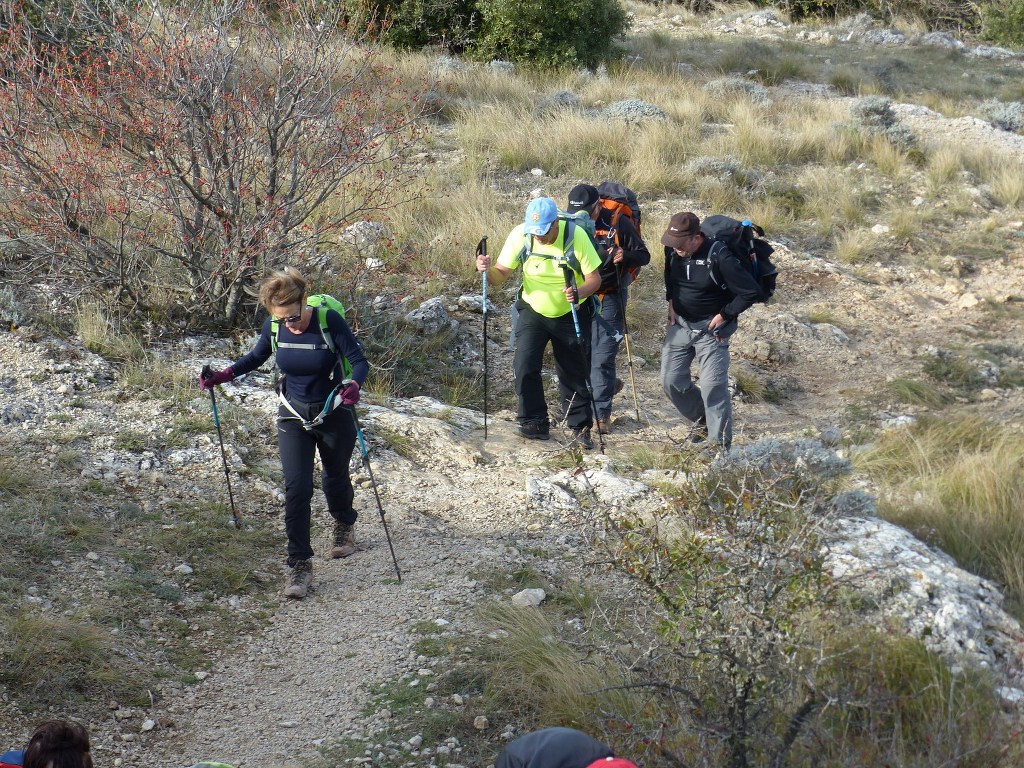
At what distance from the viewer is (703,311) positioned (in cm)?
644

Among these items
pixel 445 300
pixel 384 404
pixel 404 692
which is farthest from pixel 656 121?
pixel 404 692

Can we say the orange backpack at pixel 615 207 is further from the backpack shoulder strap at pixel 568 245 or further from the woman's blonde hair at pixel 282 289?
the woman's blonde hair at pixel 282 289

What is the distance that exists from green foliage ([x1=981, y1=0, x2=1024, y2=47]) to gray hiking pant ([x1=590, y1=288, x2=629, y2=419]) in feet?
66.6

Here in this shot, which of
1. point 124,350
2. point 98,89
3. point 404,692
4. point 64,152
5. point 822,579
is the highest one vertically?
point 98,89

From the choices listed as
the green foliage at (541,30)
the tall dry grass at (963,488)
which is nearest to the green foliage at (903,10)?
the green foliage at (541,30)

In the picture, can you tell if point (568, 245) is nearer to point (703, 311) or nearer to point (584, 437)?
point (703, 311)

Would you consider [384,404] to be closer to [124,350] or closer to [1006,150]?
[124,350]

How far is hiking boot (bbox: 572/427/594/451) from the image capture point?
7202mm

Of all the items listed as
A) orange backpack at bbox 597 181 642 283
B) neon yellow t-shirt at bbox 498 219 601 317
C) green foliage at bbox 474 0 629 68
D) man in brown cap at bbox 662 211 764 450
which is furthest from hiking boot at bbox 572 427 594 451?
green foliage at bbox 474 0 629 68

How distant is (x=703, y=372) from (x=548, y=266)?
128cm

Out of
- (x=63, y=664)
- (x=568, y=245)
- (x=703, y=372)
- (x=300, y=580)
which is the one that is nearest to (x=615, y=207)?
(x=568, y=245)

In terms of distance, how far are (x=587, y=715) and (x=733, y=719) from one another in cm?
76

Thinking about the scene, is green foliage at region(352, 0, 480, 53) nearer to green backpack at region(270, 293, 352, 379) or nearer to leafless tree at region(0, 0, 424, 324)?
leafless tree at region(0, 0, 424, 324)

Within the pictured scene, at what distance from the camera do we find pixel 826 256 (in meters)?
11.4
